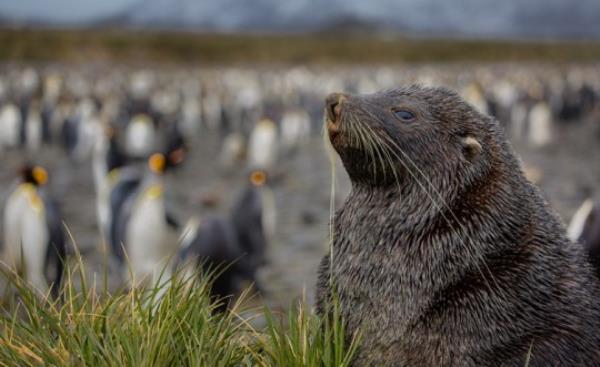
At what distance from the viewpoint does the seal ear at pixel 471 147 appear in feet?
11.9

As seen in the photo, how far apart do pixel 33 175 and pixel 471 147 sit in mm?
8622

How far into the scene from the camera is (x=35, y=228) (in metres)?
10.5

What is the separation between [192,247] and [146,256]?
7.47 feet

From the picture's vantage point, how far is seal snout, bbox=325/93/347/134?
3.67 metres

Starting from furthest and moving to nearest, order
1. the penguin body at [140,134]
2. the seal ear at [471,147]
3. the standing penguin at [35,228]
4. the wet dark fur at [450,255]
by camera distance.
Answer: the penguin body at [140,134]
the standing penguin at [35,228]
the seal ear at [471,147]
the wet dark fur at [450,255]

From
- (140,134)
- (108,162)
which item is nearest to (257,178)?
(108,162)

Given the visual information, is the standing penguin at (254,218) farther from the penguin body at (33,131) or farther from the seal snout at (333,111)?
the penguin body at (33,131)

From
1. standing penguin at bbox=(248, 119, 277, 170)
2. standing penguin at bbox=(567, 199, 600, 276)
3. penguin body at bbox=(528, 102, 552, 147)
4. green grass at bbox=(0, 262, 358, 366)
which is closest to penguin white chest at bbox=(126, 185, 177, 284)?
standing penguin at bbox=(567, 199, 600, 276)

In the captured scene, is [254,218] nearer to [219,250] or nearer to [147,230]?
[147,230]

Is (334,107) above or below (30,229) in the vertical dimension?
above

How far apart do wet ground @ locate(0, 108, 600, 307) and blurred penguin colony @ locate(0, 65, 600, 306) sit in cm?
13

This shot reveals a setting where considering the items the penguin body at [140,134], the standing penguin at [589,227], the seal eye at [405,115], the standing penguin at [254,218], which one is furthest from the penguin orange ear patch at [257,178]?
the penguin body at [140,134]

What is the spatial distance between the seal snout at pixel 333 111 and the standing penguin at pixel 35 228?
6.96m

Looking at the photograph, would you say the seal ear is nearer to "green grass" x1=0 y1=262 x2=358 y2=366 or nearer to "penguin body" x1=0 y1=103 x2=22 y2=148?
"green grass" x1=0 y1=262 x2=358 y2=366
